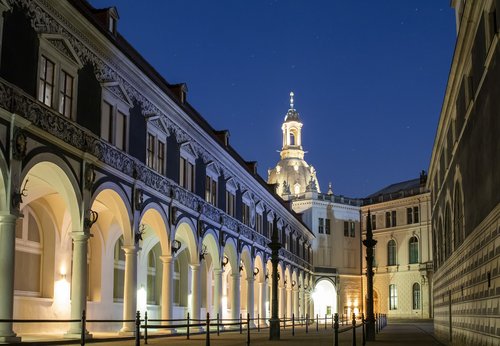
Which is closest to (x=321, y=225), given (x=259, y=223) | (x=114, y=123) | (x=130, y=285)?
(x=259, y=223)

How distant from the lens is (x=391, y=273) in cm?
Result: 8356

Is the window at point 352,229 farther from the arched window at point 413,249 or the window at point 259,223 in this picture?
the window at point 259,223

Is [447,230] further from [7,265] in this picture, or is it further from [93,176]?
[7,265]

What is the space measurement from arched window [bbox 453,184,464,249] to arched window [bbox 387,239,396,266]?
187ft

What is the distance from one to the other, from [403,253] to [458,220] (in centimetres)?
5775

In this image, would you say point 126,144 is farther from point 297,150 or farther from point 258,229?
point 297,150

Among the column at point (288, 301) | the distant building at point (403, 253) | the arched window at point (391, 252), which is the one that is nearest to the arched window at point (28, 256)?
the column at point (288, 301)

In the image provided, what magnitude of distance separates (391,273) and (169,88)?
55316 mm

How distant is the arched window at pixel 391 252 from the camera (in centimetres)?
8406

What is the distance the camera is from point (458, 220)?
2608 centimetres

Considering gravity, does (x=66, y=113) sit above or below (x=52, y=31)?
below

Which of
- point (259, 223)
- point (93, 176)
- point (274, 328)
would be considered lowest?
point (274, 328)


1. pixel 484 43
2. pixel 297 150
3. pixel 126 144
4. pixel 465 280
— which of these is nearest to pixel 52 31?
pixel 126 144

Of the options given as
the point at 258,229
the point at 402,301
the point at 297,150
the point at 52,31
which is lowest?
the point at 402,301
